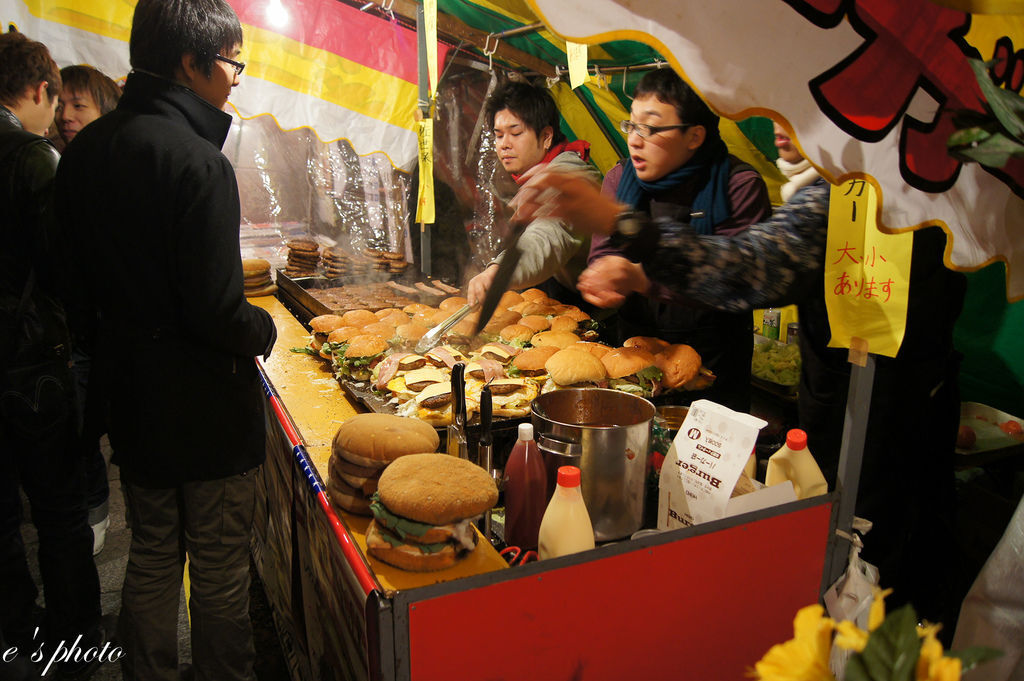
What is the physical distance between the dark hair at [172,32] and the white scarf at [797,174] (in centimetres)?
214

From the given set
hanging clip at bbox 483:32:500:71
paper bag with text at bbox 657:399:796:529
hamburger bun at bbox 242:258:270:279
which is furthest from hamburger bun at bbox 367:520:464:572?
hanging clip at bbox 483:32:500:71

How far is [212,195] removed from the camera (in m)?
2.07

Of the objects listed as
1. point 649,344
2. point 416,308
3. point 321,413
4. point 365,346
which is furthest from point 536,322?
point 321,413

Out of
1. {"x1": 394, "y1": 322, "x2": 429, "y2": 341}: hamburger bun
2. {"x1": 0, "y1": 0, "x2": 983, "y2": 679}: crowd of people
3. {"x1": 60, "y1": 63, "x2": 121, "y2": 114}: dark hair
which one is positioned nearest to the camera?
{"x1": 0, "y1": 0, "x2": 983, "y2": 679}: crowd of people

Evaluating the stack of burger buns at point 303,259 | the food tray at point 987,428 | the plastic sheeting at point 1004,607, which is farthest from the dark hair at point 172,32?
the food tray at point 987,428

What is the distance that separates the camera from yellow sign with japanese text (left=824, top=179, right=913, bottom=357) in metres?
1.44

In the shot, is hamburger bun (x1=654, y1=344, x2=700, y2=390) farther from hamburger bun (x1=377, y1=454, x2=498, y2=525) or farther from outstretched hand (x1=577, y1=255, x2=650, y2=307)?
hamburger bun (x1=377, y1=454, x2=498, y2=525)

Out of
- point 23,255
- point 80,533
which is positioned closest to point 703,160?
point 23,255

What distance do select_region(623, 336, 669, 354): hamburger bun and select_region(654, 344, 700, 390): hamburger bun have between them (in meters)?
0.09

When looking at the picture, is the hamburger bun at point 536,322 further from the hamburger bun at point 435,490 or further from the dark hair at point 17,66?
the dark hair at point 17,66

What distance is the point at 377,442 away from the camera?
5.68 ft

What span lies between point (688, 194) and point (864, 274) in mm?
1643

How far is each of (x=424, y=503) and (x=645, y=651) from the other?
2.18ft

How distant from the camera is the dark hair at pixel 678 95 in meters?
2.73
